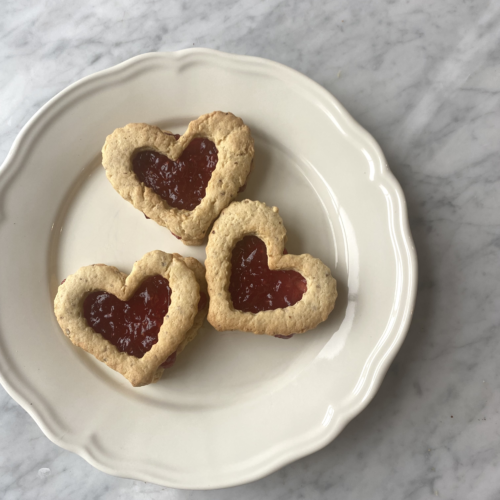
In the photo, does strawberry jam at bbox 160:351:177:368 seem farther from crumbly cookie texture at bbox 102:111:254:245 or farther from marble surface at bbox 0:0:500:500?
marble surface at bbox 0:0:500:500

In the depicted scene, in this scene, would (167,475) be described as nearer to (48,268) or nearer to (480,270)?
(48,268)

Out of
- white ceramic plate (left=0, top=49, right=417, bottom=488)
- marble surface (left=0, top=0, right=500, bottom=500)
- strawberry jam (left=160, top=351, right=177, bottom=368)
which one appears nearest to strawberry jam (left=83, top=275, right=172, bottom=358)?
strawberry jam (left=160, top=351, right=177, bottom=368)

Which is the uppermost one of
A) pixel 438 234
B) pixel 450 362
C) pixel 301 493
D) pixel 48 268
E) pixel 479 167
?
pixel 48 268

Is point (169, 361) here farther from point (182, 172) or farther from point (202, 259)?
point (182, 172)

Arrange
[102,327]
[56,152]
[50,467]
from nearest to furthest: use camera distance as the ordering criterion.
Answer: [102,327], [56,152], [50,467]

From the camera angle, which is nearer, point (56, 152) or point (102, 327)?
point (102, 327)

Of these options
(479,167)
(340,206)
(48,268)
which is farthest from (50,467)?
(479,167)

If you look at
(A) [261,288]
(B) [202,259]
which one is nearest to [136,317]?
(B) [202,259]
